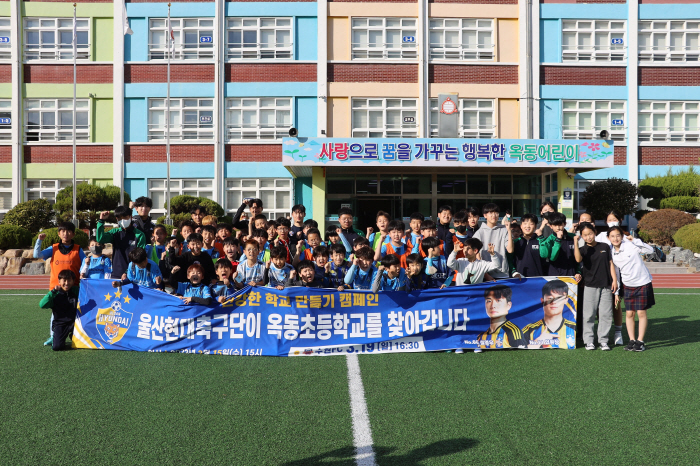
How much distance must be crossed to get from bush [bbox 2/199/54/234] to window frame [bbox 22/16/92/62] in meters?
7.82

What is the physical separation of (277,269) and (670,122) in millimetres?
23121

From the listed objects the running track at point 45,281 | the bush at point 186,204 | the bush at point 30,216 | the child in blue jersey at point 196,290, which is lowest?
the running track at point 45,281

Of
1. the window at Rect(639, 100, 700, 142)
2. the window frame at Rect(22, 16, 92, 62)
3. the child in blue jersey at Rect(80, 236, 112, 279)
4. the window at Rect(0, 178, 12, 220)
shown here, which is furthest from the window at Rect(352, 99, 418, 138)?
the child in blue jersey at Rect(80, 236, 112, 279)

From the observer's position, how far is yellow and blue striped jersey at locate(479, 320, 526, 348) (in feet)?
23.2

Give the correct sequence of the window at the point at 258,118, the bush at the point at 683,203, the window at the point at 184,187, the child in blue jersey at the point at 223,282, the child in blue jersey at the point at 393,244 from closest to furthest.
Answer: the child in blue jersey at the point at 223,282
the child in blue jersey at the point at 393,244
the bush at the point at 683,203
the window at the point at 258,118
the window at the point at 184,187

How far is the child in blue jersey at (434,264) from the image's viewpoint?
7.18 metres

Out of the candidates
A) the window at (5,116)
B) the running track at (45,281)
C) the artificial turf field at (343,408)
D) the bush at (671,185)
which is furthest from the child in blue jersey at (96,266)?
the bush at (671,185)

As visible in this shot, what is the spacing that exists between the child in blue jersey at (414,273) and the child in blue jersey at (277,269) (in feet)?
4.93

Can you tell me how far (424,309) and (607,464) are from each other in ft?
11.2

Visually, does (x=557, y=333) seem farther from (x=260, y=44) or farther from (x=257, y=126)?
(x=260, y=44)

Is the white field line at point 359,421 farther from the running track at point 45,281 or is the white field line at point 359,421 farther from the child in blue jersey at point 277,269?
the running track at point 45,281

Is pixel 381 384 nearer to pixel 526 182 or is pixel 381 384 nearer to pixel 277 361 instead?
pixel 277 361

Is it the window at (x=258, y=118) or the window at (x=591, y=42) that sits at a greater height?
the window at (x=591, y=42)

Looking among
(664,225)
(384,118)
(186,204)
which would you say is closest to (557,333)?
(664,225)
